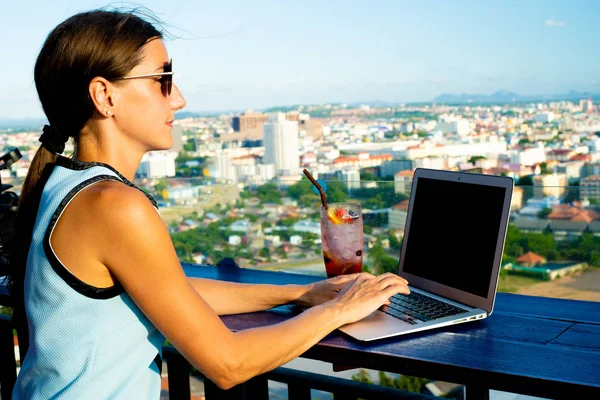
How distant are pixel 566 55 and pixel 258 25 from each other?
59.3 ft

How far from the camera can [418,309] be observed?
1365 millimetres

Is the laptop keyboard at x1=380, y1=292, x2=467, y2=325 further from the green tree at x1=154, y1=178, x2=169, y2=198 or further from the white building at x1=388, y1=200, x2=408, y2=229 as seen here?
the green tree at x1=154, y1=178, x2=169, y2=198

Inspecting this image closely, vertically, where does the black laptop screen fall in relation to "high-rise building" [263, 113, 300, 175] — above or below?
above

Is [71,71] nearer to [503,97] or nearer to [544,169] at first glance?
[544,169]

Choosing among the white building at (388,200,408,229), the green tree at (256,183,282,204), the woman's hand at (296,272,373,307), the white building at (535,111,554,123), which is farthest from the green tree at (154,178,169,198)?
the white building at (535,111,554,123)

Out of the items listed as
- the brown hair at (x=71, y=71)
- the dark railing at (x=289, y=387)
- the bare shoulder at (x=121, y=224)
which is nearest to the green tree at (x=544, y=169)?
the dark railing at (x=289, y=387)

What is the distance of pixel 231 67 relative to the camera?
120 feet

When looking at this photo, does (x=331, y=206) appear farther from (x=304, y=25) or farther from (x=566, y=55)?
(x=566, y=55)

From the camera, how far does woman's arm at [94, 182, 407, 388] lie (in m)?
1.01

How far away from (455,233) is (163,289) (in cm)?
71

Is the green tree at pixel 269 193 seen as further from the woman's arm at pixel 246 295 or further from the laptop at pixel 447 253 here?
the woman's arm at pixel 246 295

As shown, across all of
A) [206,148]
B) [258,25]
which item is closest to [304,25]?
[258,25]

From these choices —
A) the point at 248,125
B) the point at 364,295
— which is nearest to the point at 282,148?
the point at 248,125

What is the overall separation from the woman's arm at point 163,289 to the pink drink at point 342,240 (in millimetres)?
497
